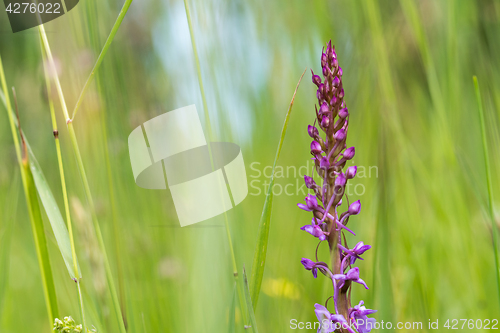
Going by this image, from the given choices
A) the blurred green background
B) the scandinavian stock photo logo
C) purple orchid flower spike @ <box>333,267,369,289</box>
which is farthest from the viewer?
the scandinavian stock photo logo

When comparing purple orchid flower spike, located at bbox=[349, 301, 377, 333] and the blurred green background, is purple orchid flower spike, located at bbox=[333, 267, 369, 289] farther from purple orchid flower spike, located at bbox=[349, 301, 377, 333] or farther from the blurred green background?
the blurred green background

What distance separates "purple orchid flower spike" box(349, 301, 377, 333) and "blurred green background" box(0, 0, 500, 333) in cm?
20

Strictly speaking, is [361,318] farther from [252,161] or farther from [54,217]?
[252,161]

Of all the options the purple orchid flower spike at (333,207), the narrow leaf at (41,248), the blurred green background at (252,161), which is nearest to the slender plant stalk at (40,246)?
the narrow leaf at (41,248)

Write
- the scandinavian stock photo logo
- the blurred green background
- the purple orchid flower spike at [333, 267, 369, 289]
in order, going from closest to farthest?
the purple orchid flower spike at [333, 267, 369, 289]
the blurred green background
the scandinavian stock photo logo

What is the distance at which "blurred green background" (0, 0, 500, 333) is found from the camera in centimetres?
96

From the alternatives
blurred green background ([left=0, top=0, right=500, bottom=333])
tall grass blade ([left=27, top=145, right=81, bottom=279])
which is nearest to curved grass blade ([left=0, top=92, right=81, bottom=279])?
tall grass blade ([left=27, top=145, right=81, bottom=279])

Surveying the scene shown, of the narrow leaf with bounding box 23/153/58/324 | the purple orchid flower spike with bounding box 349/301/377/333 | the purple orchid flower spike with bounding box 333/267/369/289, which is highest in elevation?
the narrow leaf with bounding box 23/153/58/324

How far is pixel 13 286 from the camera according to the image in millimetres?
1303

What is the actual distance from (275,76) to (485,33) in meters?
1.16

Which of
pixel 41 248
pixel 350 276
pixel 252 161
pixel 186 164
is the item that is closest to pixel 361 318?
pixel 350 276

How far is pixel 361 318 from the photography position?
59 centimetres

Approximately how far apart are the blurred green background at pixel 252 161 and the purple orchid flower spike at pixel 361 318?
0.20m

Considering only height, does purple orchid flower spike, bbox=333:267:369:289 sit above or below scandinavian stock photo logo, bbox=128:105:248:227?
below
